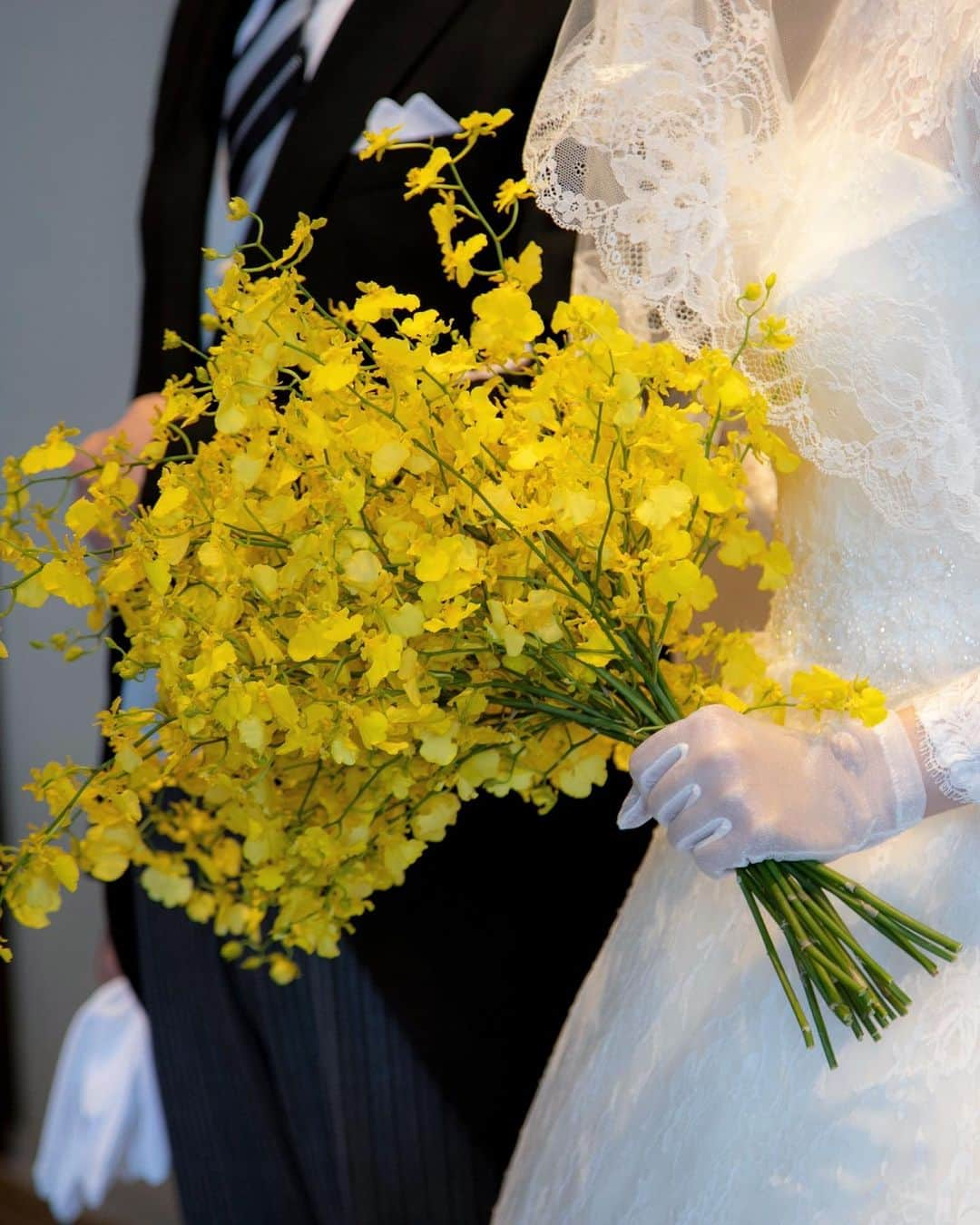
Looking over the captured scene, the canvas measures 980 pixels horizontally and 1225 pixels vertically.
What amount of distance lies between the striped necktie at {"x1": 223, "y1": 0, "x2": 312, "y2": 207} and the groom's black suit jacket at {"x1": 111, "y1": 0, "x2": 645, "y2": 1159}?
0.13 feet

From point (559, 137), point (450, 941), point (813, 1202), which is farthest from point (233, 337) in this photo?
point (450, 941)

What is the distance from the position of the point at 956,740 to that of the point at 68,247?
1.69 m

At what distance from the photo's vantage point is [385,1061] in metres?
1.26

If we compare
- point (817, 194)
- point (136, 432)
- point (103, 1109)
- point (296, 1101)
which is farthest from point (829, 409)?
point (103, 1109)

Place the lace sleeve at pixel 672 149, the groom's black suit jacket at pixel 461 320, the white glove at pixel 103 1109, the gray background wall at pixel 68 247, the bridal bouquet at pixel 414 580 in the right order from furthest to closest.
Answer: the gray background wall at pixel 68 247 < the white glove at pixel 103 1109 < the groom's black suit jacket at pixel 461 320 < the lace sleeve at pixel 672 149 < the bridal bouquet at pixel 414 580

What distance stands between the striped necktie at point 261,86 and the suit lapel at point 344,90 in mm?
84

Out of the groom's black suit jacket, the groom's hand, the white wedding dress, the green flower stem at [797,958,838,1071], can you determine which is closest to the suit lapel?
the groom's black suit jacket

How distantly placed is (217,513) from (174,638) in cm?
7

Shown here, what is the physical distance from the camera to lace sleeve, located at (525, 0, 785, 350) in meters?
0.81

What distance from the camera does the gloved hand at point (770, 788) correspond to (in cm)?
73

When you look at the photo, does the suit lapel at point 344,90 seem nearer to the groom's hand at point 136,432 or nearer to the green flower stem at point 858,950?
the groom's hand at point 136,432

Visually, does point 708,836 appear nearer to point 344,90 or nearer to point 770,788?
point 770,788

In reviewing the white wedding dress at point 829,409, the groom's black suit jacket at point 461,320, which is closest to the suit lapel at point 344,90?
the groom's black suit jacket at point 461,320

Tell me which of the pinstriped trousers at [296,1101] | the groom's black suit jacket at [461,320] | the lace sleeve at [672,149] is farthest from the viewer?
the pinstriped trousers at [296,1101]
